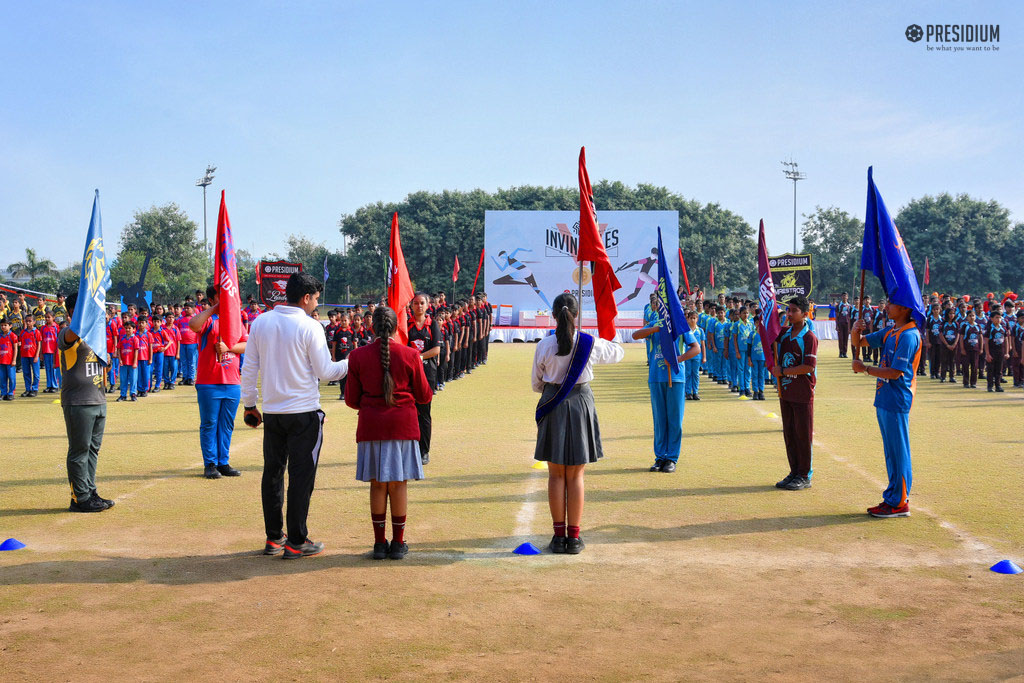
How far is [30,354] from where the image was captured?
17.3m

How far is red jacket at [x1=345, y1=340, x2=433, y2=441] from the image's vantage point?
5598 millimetres

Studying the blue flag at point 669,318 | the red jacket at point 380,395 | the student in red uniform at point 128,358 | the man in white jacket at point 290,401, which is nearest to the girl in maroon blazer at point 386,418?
the red jacket at point 380,395

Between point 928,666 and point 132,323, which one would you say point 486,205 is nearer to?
point 132,323

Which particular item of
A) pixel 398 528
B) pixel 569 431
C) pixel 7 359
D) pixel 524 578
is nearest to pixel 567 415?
pixel 569 431

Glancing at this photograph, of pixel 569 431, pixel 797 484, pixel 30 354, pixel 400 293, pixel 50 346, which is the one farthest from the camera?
pixel 50 346

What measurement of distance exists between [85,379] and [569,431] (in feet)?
14.4

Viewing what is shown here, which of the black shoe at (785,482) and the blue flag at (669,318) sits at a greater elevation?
the blue flag at (669,318)

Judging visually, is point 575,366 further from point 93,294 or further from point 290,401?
point 93,294

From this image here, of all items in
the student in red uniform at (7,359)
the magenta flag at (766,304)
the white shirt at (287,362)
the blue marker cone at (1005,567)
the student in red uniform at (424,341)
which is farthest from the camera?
the student in red uniform at (7,359)

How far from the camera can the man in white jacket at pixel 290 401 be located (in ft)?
18.7

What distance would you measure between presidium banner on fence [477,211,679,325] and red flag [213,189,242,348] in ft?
105

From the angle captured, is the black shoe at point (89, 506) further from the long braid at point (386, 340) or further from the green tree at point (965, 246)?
the green tree at point (965, 246)

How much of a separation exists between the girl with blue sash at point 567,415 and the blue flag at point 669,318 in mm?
2801

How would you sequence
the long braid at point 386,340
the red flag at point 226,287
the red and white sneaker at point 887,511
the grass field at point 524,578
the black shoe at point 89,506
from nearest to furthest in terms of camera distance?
the grass field at point 524,578 → the long braid at point 386,340 → the red and white sneaker at point 887,511 → the black shoe at point 89,506 → the red flag at point 226,287
